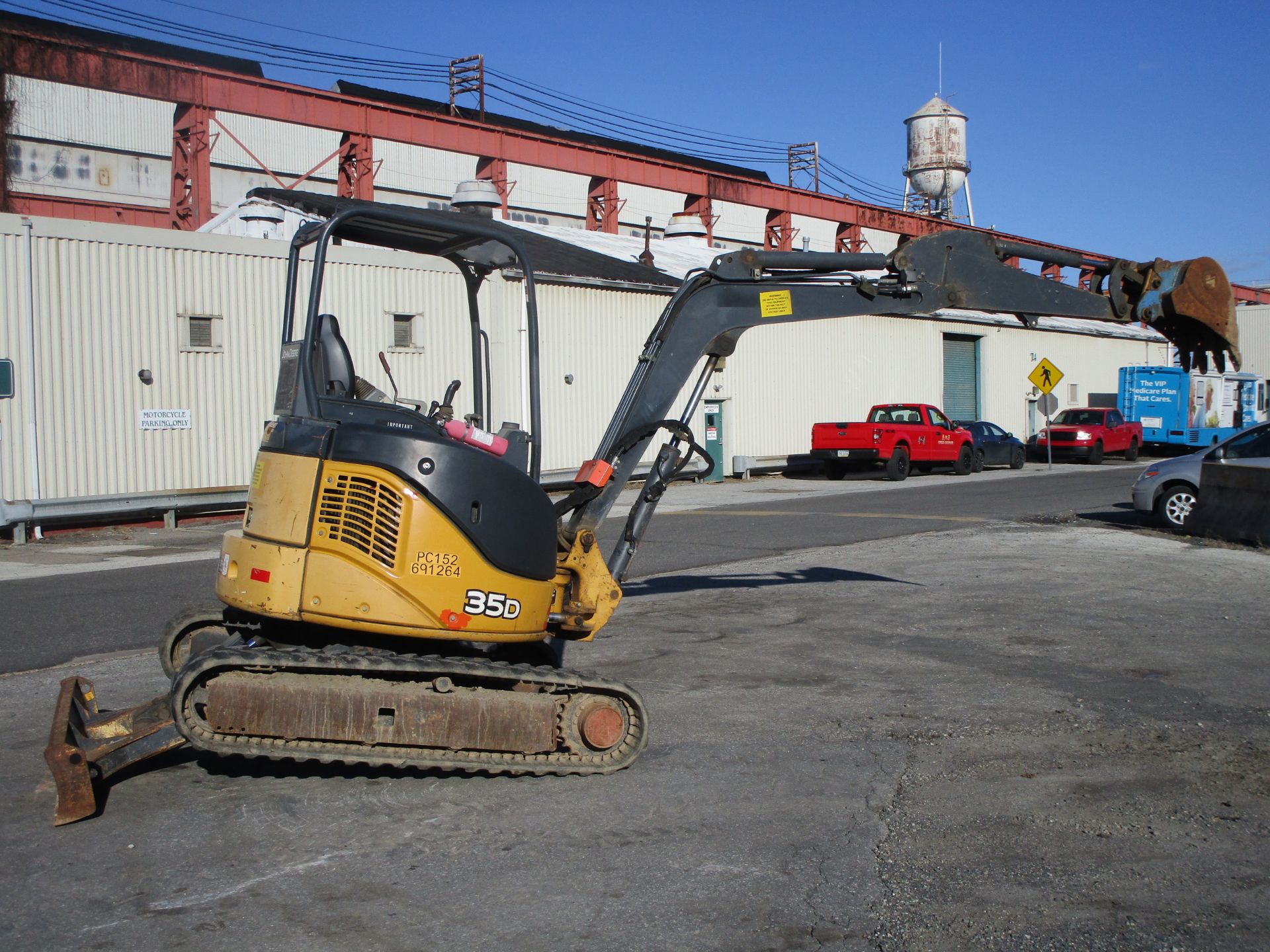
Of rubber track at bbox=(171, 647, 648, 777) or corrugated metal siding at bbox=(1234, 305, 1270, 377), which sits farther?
corrugated metal siding at bbox=(1234, 305, 1270, 377)

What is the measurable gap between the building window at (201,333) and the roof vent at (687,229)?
2512 centimetres

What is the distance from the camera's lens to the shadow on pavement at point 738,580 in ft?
37.8

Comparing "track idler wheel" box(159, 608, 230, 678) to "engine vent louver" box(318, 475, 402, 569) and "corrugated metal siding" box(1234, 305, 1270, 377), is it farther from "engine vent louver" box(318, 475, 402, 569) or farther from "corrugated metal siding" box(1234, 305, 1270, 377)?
"corrugated metal siding" box(1234, 305, 1270, 377)

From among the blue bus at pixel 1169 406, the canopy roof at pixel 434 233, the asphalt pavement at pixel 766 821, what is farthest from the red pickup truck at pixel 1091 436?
the canopy roof at pixel 434 233

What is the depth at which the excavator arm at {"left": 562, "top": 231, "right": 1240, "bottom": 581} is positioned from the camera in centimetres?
723

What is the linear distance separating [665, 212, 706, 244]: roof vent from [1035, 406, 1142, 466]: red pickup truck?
13.8 metres

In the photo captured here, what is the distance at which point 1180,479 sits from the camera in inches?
639

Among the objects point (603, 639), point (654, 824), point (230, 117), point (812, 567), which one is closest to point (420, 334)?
point (812, 567)

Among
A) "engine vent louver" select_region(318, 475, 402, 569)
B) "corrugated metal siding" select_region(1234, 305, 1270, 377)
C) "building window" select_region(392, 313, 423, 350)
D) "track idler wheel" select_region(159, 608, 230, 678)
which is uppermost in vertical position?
"corrugated metal siding" select_region(1234, 305, 1270, 377)

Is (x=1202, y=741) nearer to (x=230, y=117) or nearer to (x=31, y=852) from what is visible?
(x=31, y=852)

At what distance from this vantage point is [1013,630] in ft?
30.3

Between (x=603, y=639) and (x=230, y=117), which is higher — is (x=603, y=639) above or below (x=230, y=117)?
below

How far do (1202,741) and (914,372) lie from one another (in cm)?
3230

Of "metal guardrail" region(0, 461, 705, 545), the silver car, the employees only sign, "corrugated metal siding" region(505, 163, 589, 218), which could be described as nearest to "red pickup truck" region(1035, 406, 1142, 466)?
the silver car
